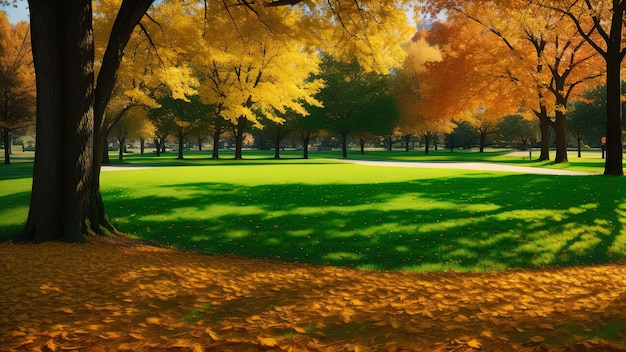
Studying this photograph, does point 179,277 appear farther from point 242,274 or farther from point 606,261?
point 606,261

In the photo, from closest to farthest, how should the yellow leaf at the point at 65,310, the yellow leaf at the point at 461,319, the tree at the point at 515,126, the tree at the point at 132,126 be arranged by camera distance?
the yellow leaf at the point at 461,319
the yellow leaf at the point at 65,310
the tree at the point at 132,126
the tree at the point at 515,126

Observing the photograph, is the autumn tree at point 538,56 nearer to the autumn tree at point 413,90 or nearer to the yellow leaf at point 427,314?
the autumn tree at point 413,90

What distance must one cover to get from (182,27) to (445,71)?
15.9 meters

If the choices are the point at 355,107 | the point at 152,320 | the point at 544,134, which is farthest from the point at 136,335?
the point at 355,107

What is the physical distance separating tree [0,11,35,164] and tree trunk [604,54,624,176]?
34.0 metres

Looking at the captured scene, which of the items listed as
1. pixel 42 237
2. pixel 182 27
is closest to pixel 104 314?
pixel 42 237

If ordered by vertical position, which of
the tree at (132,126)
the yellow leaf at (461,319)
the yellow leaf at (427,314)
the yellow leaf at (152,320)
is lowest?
the yellow leaf at (427,314)

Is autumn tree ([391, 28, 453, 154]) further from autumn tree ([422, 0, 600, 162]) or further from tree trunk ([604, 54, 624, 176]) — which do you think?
tree trunk ([604, 54, 624, 176])

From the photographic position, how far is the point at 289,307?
4.96 metres

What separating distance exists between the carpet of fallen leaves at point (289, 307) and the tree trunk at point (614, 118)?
1253 centimetres

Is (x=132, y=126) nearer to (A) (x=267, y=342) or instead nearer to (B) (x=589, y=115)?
(A) (x=267, y=342)

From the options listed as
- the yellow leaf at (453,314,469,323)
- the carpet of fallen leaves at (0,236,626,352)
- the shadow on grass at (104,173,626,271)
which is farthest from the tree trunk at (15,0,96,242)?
the yellow leaf at (453,314,469,323)

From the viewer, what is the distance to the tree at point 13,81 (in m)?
31.0

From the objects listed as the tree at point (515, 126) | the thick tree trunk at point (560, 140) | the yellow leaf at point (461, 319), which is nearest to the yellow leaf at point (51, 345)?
the yellow leaf at point (461, 319)
